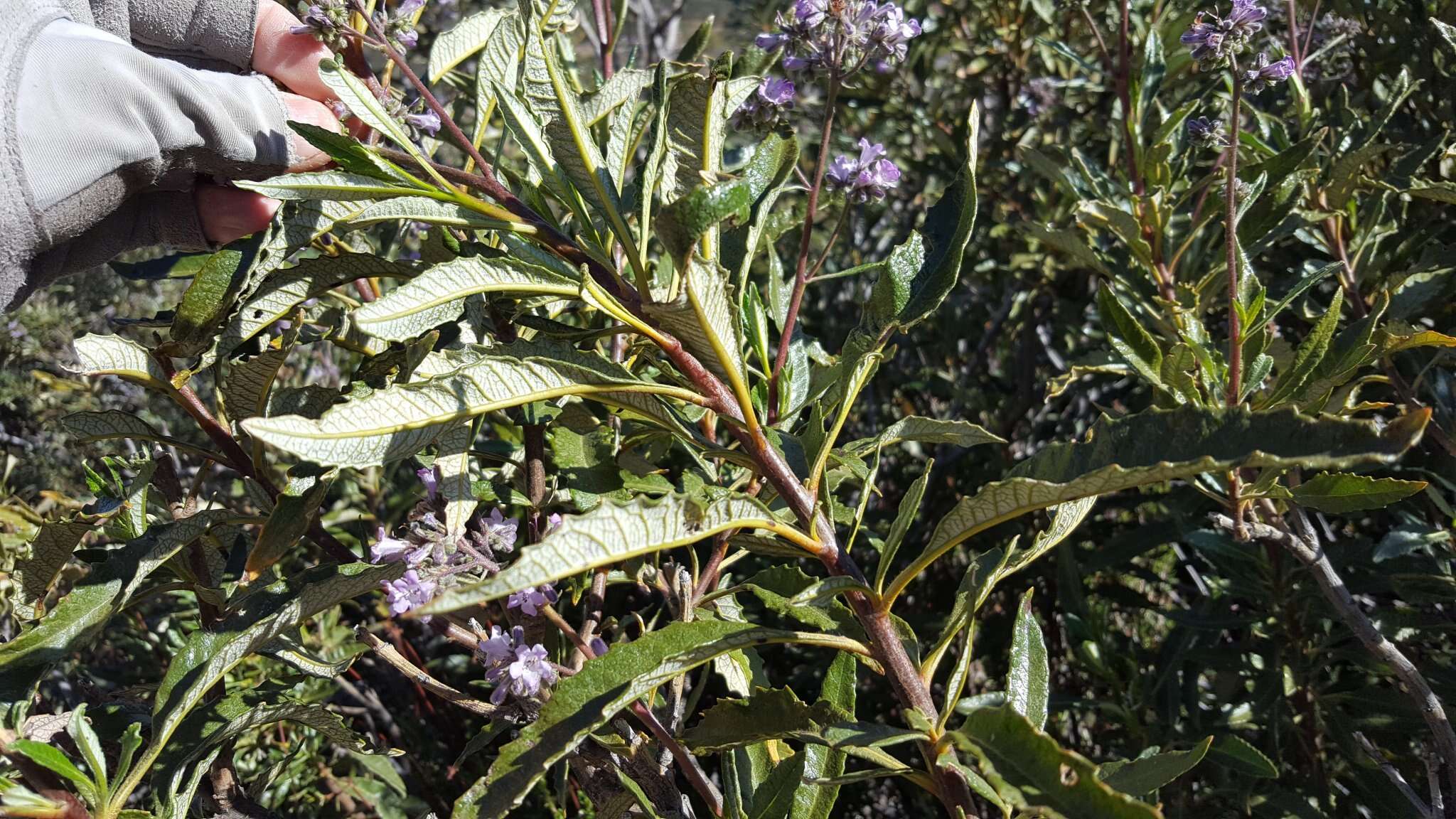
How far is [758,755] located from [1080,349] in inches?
76.0

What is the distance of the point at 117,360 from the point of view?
1386 millimetres

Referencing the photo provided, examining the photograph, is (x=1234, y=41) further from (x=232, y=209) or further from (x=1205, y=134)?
(x=232, y=209)

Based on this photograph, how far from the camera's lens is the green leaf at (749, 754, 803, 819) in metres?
1.36

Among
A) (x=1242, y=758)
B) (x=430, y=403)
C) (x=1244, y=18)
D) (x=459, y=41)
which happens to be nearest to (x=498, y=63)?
(x=459, y=41)

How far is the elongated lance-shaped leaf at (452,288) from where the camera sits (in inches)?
41.7

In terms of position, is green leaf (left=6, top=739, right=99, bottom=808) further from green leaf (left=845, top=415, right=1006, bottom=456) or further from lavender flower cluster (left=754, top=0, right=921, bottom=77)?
lavender flower cluster (left=754, top=0, right=921, bottom=77)

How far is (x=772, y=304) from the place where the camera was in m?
1.57

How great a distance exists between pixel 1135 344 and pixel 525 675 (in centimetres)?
105

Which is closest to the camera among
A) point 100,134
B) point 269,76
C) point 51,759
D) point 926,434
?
point 51,759

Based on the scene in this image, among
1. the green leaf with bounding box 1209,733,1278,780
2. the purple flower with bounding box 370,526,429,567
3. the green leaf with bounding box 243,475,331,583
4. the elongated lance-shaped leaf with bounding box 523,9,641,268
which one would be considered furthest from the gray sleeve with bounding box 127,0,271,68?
the green leaf with bounding box 1209,733,1278,780

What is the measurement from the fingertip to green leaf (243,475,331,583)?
445 millimetres

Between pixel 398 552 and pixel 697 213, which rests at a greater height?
pixel 697 213

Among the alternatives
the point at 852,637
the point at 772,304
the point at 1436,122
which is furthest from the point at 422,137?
the point at 1436,122

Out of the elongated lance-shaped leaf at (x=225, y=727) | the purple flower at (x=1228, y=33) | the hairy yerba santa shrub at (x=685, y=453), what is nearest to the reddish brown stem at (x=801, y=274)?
the hairy yerba santa shrub at (x=685, y=453)
